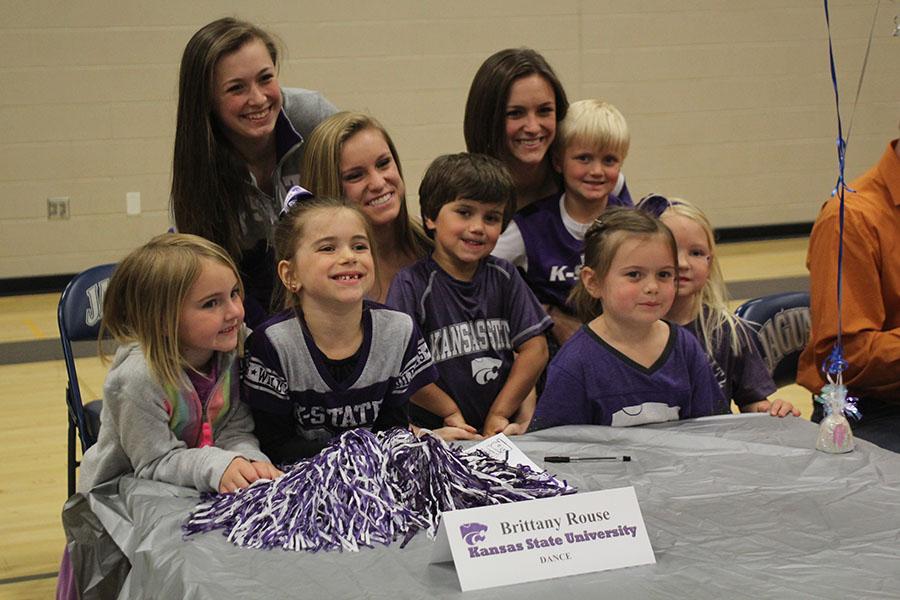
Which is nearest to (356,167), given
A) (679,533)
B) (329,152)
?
(329,152)

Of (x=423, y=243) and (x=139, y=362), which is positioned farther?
(x=423, y=243)

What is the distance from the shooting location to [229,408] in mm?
2492

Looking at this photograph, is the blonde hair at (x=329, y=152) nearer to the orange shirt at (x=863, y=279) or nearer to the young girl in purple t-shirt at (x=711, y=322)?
the young girl in purple t-shirt at (x=711, y=322)

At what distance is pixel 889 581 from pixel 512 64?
6.82ft

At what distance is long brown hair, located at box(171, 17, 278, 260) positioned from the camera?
3062 mm

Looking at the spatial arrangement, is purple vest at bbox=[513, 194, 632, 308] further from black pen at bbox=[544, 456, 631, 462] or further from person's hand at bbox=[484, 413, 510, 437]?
black pen at bbox=[544, 456, 631, 462]

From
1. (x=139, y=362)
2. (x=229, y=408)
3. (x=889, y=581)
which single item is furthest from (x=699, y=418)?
(x=139, y=362)

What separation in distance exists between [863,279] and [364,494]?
159 cm

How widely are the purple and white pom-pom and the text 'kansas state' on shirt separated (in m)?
0.96

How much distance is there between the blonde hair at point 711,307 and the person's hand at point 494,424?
1.80ft

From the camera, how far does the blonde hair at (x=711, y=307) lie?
2.99 m

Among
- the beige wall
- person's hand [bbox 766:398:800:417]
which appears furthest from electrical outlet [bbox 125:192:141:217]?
person's hand [bbox 766:398:800:417]

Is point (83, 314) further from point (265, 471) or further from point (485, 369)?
point (265, 471)

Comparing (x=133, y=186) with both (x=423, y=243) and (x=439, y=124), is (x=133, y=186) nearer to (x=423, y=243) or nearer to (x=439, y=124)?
(x=439, y=124)
